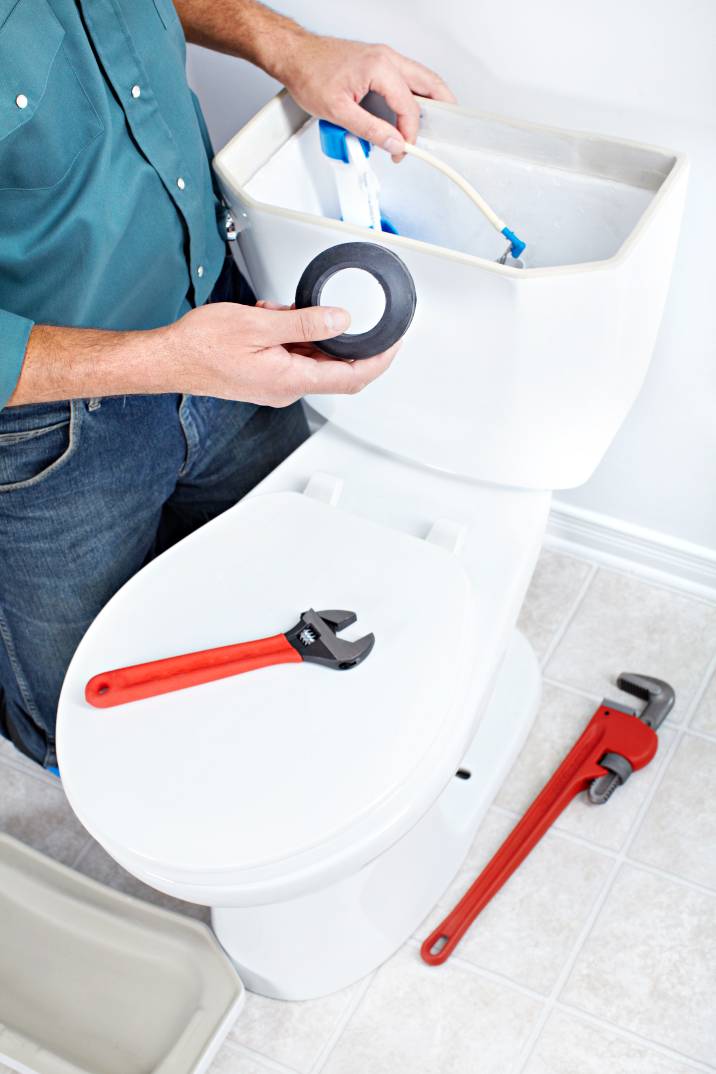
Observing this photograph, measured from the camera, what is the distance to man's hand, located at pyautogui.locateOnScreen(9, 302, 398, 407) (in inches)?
32.5

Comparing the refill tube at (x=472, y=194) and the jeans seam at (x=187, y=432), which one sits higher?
the refill tube at (x=472, y=194)

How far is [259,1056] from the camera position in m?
1.15

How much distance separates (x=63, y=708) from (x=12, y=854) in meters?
0.43

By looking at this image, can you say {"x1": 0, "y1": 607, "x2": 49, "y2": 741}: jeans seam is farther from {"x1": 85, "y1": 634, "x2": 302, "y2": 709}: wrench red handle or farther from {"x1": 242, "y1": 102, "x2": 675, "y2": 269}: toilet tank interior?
{"x1": 242, "y1": 102, "x2": 675, "y2": 269}: toilet tank interior

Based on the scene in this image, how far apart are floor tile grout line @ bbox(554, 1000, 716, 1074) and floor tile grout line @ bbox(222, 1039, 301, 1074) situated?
29 cm

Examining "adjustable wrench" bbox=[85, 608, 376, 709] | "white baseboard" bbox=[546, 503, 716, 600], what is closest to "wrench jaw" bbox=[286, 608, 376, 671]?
"adjustable wrench" bbox=[85, 608, 376, 709]

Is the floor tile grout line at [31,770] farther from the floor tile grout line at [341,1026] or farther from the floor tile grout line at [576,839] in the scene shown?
the floor tile grout line at [576,839]

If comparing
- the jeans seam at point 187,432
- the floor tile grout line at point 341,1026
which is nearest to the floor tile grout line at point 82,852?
the floor tile grout line at point 341,1026

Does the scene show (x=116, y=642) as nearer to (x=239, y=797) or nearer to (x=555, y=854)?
(x=239, y=797)

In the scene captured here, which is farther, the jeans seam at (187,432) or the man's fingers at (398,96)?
the jeans seam at (187,432)

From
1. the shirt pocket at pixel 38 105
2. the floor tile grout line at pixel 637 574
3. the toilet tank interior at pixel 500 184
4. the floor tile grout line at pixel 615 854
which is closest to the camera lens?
the shirt pocket at pixel 38 105

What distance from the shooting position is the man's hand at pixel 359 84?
983 mm

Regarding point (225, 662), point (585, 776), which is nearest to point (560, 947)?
point (585, 776)

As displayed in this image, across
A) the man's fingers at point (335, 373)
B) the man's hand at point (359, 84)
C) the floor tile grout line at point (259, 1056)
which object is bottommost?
the floor tile grout line at point (259, 1056)
